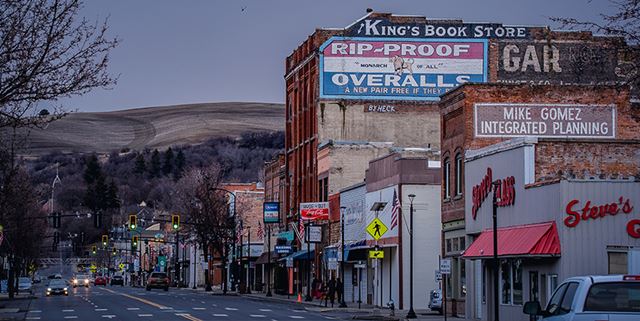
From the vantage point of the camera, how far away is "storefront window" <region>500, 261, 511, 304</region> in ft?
156

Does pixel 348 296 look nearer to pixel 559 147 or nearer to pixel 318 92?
pixel 318 92

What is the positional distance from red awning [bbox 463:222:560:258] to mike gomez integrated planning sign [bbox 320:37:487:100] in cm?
3118

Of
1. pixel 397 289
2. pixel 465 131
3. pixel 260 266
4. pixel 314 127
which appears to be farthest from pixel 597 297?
pixel 260 266

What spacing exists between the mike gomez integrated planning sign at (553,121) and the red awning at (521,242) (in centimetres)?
679

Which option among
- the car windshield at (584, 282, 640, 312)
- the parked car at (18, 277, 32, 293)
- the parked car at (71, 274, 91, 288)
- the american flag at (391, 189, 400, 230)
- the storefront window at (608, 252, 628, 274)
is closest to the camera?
the car windshield at (584, 282, 640, 312)

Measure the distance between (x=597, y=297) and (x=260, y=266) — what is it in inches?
3893

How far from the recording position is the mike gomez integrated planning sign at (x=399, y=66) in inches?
3140

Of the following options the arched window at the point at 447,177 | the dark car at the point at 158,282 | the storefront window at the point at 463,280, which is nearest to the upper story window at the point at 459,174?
the arched window at the point at 447,177

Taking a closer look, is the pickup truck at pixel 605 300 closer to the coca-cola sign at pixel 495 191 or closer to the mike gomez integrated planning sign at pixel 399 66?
the coca-cola sign at pixel 495 191

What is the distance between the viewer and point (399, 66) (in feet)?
264

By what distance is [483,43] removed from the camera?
80.0 m

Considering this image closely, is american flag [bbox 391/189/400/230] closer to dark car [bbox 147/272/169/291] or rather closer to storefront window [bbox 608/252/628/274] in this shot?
storefront window [bbox 608/252/628/274]

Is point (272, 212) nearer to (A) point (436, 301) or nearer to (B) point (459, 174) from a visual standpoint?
(A) point (436, 301)

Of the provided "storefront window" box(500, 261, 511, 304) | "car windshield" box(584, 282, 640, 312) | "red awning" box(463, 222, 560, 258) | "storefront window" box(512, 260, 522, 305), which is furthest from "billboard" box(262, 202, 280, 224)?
"car windshield" box(584, 282, 640, 312)
